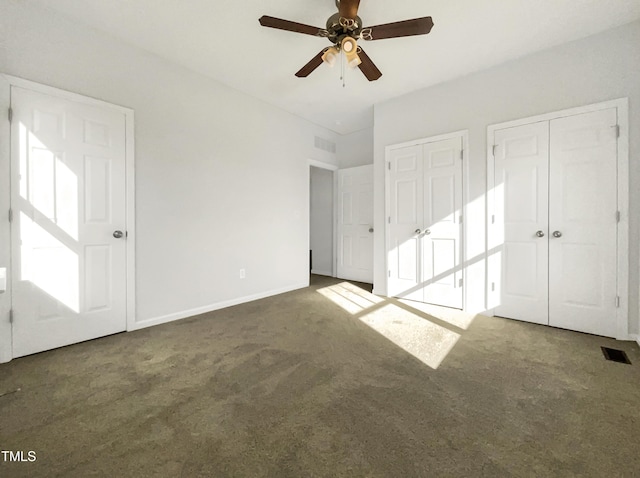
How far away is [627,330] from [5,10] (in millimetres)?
5829

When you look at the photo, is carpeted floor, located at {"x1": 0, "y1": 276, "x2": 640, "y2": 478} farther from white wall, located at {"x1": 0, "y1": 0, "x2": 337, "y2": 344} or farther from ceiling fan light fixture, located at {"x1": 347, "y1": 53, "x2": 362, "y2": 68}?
ceiling fan light fixture, located at {"x1": 347, "y1": 53, "x2": 362, "y2": 68}

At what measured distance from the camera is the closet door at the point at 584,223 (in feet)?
8.34

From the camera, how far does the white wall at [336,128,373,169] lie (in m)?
5.07

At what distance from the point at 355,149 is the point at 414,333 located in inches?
145

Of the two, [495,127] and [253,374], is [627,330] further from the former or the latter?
[253,374]

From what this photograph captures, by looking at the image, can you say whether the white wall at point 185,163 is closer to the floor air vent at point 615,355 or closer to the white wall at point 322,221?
the white wall at point 322,221

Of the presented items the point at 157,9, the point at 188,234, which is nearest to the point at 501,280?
the point at 188,234

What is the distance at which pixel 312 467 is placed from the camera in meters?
1.18

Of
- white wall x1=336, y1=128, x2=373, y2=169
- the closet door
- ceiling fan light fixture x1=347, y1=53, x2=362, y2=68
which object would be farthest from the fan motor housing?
white wall x1=336, y1=128, x2=373, y2=169

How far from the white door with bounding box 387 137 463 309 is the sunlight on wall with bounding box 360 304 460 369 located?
594 mm

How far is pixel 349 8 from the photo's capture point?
1909mm

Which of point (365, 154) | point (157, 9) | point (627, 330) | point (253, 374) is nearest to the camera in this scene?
point (253, 374)

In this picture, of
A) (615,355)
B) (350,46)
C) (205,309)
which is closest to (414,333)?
(615,355)

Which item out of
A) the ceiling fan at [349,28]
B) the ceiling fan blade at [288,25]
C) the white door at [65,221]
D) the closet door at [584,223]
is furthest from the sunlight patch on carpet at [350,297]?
the ceiling fan blade at [288,25]
